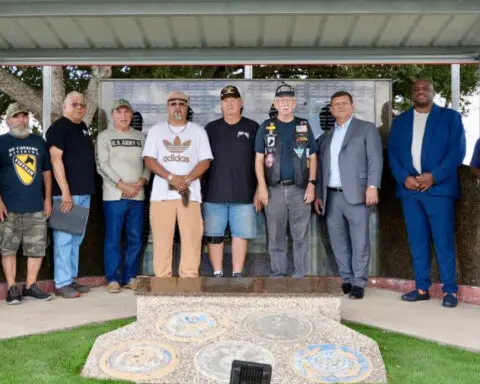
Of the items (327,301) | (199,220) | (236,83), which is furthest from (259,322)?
(236,83)

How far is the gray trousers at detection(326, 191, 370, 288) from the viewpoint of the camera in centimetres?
540

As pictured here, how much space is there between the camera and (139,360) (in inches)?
127

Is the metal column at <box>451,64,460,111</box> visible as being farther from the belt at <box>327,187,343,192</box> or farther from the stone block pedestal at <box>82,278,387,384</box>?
the stone block pedestal at <box>82,278,387,384</box>

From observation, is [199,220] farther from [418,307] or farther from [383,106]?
[383,106]

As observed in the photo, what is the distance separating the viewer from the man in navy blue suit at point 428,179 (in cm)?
520

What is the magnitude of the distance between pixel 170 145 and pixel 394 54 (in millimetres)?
2065

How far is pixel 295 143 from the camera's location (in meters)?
5.22

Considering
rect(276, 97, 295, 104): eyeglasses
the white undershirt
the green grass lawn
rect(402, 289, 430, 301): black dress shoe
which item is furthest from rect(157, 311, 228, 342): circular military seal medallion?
the white undershirt

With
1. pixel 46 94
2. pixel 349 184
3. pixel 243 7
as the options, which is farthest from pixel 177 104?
pixel 46 94

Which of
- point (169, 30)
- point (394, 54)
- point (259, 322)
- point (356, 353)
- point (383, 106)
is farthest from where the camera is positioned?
point (383, 106)

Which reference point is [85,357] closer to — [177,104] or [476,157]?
[177,104]

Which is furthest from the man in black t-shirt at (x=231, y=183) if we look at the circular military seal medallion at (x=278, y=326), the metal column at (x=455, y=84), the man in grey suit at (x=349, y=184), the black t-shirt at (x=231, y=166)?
the metal column at (x=455, y=84)

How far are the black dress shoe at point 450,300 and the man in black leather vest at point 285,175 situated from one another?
1.27 meters

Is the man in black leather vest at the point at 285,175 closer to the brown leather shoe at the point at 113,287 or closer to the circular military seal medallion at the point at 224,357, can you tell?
the brown leather shoe at the point at 113,287
